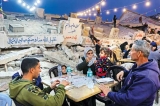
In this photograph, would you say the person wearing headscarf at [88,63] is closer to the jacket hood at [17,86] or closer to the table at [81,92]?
the table at [81,92]

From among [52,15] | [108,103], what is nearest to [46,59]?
[108,103]

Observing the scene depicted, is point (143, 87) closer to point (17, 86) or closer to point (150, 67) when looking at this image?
point (150, 67)

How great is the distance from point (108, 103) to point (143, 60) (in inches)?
39.0

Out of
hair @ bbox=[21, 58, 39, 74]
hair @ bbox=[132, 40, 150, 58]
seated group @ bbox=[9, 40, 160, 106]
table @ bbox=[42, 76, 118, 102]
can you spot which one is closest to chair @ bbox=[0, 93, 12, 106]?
seated group @ bbox=[9, 40, 160, 106]

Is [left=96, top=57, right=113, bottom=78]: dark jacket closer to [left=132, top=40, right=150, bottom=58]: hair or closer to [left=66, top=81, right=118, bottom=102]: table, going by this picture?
[left=66, top=81, right=118, bottom=102]: table

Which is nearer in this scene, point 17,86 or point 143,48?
point 17,86

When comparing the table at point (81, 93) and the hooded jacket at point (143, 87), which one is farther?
the table at point (81, 93)

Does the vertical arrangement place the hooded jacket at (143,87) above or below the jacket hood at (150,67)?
below

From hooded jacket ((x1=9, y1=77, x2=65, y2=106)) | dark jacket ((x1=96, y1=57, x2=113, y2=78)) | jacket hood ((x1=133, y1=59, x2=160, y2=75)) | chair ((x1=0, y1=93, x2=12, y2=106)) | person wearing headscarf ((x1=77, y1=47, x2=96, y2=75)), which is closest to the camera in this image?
hooded jacket ((x1=9, y1=77, x2=65, y2=106))

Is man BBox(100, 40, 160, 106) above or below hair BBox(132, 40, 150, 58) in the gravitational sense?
below

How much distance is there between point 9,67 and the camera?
6688 mm

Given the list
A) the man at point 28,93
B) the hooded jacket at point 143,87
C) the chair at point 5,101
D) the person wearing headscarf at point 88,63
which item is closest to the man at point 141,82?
the hooded jacket at point 143,87

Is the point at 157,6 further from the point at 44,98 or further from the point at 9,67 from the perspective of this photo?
the point at 44,98

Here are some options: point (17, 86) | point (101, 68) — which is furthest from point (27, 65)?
point (101, 68)
